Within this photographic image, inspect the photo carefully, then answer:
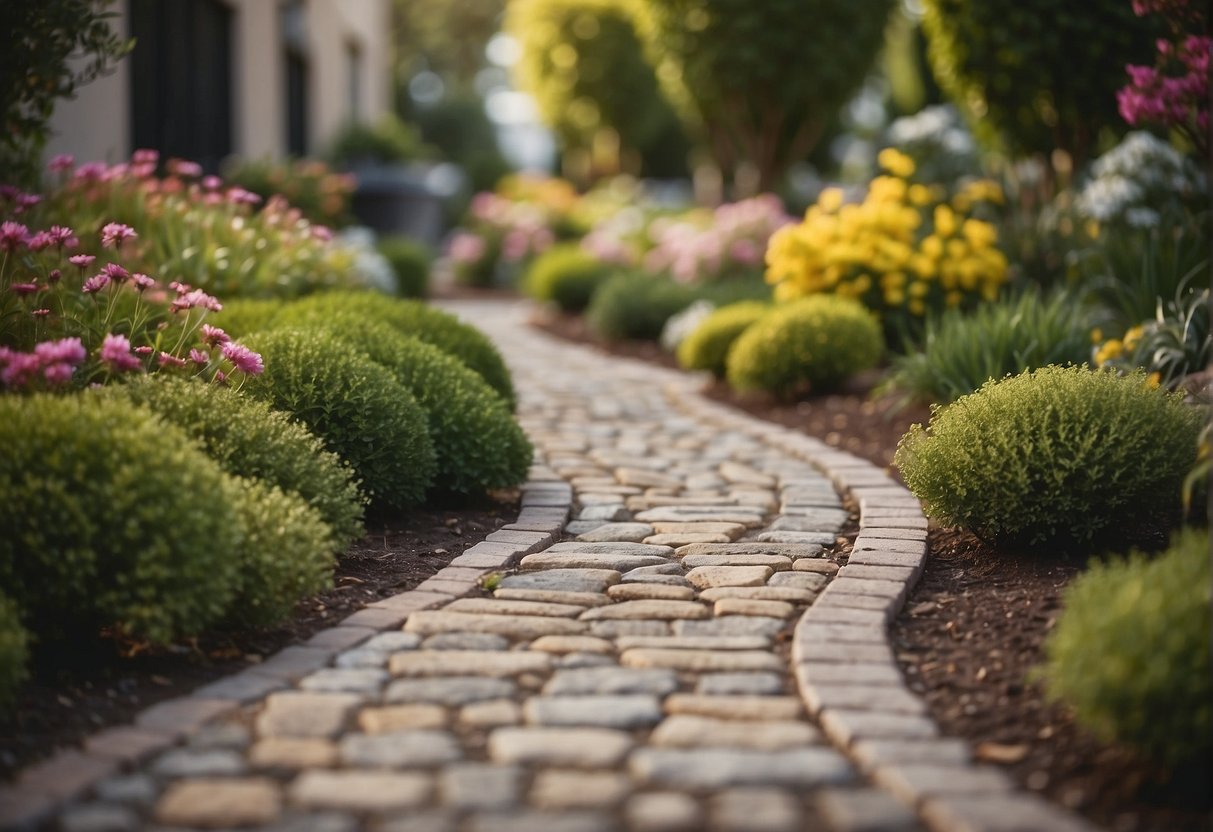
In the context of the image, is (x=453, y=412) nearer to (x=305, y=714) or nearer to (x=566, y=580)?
(x=566, y=580)

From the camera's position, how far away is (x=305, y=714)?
3059mm

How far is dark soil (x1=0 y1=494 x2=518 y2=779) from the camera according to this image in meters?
3.02

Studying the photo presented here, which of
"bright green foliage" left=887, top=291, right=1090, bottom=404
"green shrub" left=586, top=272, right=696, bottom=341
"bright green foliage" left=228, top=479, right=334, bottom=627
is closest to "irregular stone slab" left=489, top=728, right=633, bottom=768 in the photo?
"bright green foliage" left=228, top=479, right=334, bottom=627

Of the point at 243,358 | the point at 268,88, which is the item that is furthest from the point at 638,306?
the point at 243,358

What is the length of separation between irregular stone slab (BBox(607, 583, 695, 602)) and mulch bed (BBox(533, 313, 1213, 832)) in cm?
67

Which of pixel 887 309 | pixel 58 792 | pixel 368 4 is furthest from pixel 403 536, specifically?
pixel 368 4

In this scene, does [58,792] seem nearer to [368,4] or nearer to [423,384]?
[423,384]

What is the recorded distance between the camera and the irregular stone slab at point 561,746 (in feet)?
9.27

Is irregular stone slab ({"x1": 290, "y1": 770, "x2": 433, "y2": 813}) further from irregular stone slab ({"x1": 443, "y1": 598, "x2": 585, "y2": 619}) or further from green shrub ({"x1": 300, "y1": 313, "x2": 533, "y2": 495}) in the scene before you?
green shrub ({"x1": 300, "y1": 313, "x2": 533, "y2": 495})

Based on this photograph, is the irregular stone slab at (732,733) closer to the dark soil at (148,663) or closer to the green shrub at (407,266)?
the dark soil at (148,663)

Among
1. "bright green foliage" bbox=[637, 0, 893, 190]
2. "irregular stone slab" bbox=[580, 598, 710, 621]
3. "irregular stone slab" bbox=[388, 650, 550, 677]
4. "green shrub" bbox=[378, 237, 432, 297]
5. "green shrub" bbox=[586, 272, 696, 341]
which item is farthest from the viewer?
"green shrub" bbox=[378, 237, 432, 297]

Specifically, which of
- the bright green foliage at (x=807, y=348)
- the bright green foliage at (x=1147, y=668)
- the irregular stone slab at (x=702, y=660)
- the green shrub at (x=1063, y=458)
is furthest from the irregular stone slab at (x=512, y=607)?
the bright green foliage at (x=807, y=348)

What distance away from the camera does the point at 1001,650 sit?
3516mm

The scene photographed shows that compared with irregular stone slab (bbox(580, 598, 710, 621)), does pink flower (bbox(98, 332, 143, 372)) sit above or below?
above
